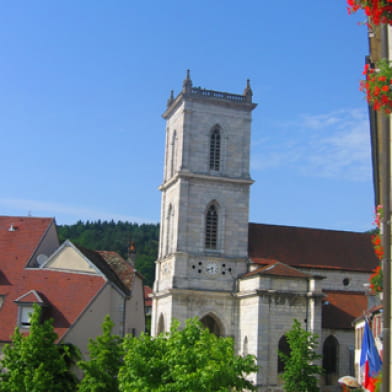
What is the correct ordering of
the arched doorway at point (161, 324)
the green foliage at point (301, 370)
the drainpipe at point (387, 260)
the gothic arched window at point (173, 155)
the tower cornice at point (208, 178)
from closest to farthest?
the drainpipe at point (387, 260) < the green foliage at point (301, 370) < the tower cornice at point (208, 178) < the arched doorway at point (161, 324) < the gothic arched window at point (173, 155)

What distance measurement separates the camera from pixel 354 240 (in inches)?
2016

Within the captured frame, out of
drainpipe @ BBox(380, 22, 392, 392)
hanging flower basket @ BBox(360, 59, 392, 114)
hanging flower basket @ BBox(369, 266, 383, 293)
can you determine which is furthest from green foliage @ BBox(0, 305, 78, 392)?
hanging flower basket @ BBox(360, 59, 392, 114)

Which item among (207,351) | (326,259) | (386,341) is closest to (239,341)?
(326,259)

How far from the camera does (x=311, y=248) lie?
49938 mm

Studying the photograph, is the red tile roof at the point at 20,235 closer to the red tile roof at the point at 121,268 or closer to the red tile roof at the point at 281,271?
the red tile roof at the point at 121,268

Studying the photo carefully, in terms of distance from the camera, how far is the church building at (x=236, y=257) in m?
43.4

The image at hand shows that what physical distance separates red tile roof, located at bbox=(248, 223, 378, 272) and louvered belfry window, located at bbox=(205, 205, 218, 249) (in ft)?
8.56

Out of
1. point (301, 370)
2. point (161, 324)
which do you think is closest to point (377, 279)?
point (301, 370)

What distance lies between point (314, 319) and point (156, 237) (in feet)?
362

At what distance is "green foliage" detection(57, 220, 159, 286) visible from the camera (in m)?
137

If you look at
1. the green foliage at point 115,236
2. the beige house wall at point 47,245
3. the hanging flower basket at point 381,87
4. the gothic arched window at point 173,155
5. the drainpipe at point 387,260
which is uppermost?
the green foliage at point 115,236

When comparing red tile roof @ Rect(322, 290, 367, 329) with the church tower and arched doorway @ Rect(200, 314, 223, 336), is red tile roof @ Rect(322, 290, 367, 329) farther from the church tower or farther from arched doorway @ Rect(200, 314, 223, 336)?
arched doorway @ Rect(200, 314, 223, 336)

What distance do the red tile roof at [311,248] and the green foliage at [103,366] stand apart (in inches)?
705

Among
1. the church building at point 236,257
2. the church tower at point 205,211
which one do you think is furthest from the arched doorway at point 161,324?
the church building at point 236,257
